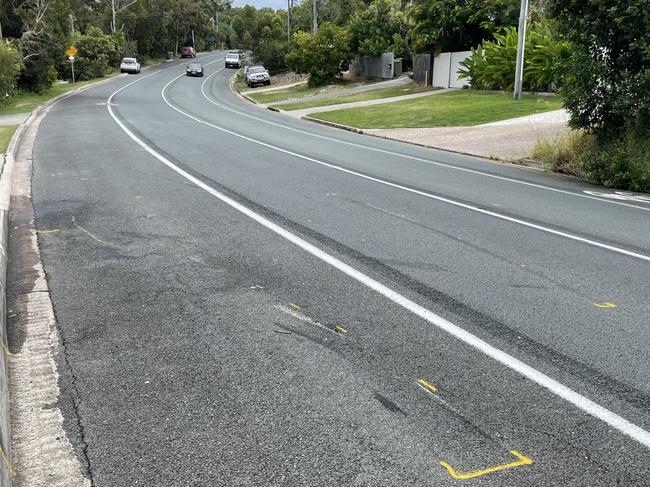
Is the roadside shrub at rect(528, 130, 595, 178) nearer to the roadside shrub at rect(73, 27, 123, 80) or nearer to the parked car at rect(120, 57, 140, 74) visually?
the roadside shrub at rect(73, 27, 123, 80)

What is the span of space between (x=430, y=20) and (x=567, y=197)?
29.9 m

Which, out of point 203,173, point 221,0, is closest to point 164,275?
point 203,173

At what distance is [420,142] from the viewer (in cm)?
2181

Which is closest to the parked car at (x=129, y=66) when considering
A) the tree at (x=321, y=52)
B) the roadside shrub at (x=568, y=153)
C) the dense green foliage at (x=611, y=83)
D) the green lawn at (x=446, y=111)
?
the tree at (x=321, y=52)

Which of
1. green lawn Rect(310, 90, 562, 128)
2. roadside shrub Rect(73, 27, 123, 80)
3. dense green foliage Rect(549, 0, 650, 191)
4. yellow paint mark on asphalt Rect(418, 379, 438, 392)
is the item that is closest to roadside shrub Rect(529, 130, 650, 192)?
dense green foliage Rect(549, 0, 650, 191)

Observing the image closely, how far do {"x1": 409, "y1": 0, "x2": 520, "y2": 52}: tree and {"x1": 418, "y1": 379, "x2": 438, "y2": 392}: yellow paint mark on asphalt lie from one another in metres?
36.1

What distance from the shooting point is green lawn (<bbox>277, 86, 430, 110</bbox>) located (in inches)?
1491

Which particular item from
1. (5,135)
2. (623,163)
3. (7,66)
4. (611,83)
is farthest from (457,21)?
(623,163)

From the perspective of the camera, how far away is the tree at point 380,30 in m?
47.6

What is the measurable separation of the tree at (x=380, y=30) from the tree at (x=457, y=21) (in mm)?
6869

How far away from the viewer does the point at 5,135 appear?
67.3ft

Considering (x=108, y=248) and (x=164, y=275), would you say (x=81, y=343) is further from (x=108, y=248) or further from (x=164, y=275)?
(x=108, y=248)

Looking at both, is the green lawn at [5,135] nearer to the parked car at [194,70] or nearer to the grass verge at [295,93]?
the grass verge at [295,93]

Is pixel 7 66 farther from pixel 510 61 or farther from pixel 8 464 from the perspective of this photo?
pixel 8 464
